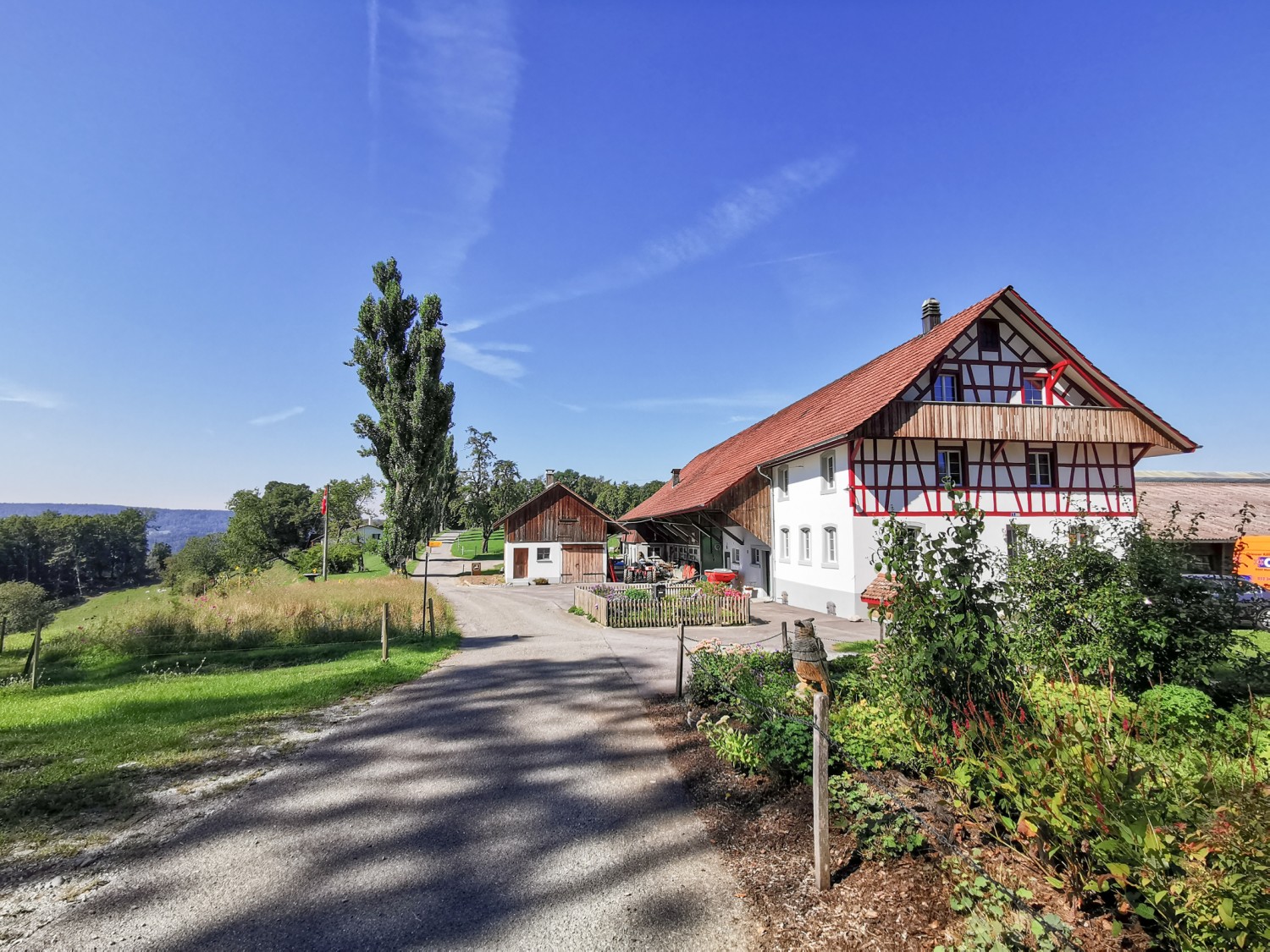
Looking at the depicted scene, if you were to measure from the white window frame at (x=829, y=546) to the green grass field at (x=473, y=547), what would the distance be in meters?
42.6

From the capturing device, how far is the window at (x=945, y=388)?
2025 centimetres

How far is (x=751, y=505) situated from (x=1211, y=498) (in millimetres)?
25470

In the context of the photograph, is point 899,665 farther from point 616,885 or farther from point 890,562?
point 616,885

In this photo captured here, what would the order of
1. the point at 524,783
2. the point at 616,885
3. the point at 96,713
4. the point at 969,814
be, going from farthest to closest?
the point at 96,713 < the point at 524,783 < the point at 616,885 < the point at 969,814

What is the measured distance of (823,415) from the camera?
23531mm

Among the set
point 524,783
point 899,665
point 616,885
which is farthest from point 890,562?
point 524,783

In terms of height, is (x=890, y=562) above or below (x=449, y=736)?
above

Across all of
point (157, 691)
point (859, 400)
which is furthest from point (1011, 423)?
point (157, 691)

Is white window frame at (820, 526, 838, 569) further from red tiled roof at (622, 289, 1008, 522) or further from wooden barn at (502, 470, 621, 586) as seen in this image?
wooden barn at (502, 470, 621, 586)

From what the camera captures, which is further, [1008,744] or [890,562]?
[890,562]

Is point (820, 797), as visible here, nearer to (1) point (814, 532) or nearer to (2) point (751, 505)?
(1) point (814, 532)

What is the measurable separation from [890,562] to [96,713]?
11.2 metres

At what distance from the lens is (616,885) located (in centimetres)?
416

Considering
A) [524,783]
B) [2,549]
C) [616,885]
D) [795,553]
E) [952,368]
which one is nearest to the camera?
[616,885]
